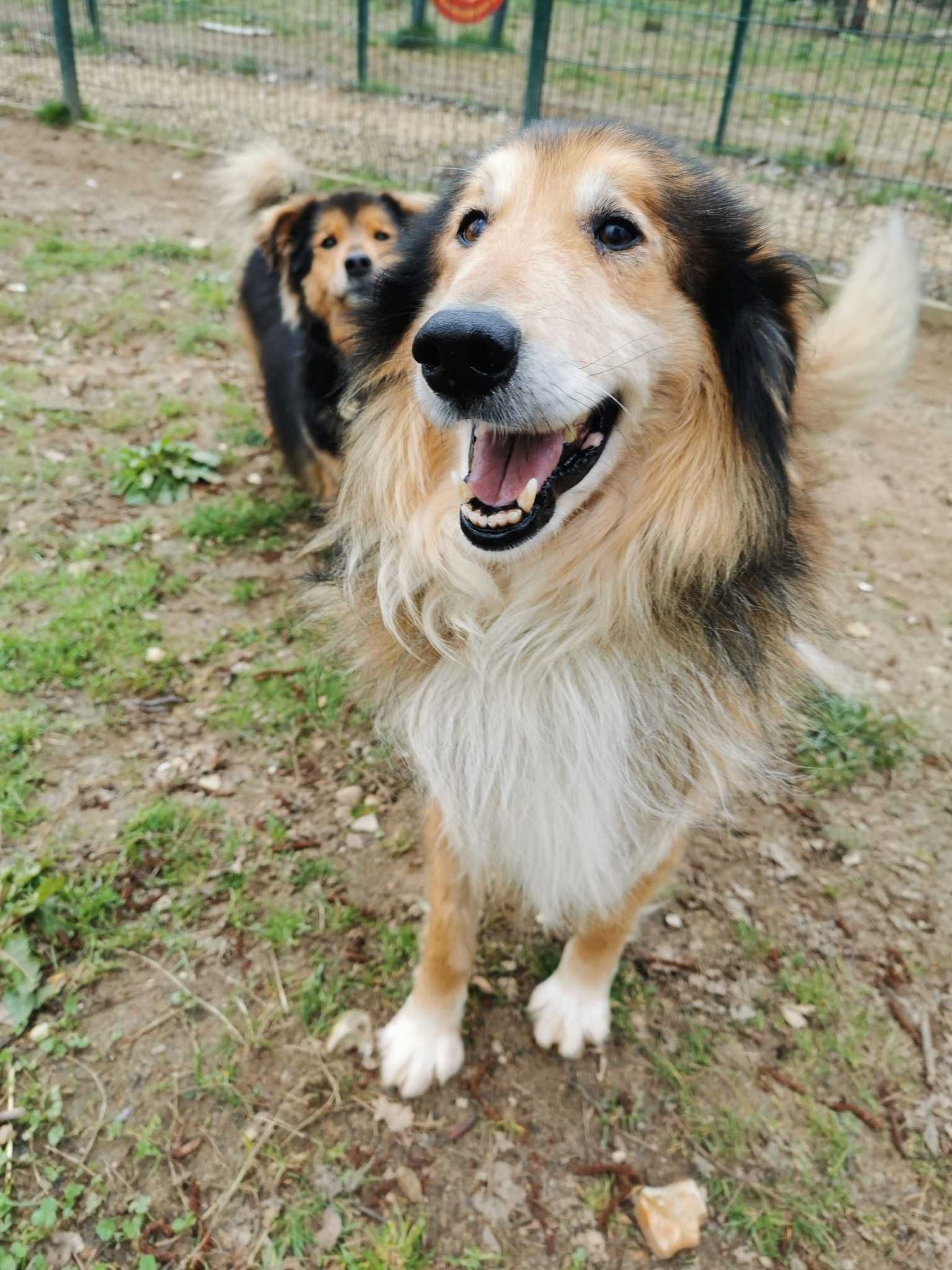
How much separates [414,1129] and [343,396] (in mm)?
1696

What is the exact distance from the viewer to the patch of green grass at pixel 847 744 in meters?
2.86

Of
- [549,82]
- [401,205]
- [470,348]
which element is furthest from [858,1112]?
[549,82]

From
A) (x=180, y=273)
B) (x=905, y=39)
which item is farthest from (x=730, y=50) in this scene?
(x=180, y=273)

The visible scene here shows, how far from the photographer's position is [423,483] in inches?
73.7

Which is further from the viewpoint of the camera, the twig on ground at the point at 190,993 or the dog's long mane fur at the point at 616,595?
the twig on ground at the point at 190,993

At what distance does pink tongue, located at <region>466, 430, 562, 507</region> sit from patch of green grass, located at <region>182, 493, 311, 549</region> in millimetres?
2084

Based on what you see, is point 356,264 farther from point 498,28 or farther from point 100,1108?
point 498,28

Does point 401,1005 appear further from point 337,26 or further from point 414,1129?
point 337,26

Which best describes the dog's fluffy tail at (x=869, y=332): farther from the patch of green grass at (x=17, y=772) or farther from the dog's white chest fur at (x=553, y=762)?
the patch of green grass at (x=17, y=772)

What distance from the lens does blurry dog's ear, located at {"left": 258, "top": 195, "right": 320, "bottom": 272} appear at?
3939 mm

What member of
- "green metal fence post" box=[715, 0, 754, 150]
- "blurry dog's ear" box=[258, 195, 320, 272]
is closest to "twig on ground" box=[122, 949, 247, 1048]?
"blurry dog's ear" box=[258, 195, 320, 272]

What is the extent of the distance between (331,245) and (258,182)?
933 mm

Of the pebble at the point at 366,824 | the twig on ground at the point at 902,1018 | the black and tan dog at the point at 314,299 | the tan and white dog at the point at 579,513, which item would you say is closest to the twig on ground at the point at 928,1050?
the twig on ground at the point at 902,1018

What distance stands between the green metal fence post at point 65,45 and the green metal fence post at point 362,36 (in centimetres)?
238
